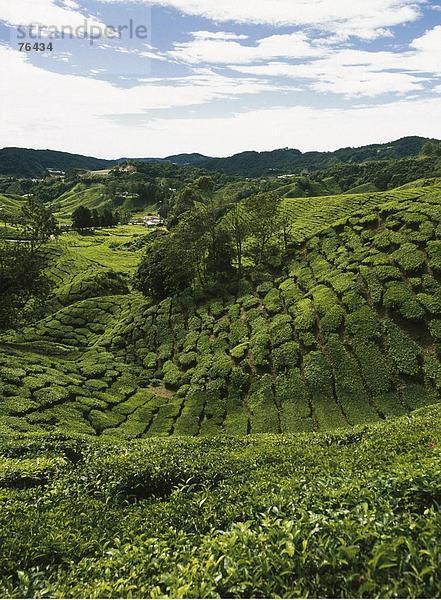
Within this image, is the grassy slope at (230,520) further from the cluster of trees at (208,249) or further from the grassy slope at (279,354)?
the cluster of trees at (208,249)

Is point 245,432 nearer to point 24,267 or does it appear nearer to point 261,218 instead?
Result: point 24,267

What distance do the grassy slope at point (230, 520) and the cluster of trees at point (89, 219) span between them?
424 ft

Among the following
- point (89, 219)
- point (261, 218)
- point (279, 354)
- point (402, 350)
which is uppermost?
point (261, 218)

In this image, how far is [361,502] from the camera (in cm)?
858

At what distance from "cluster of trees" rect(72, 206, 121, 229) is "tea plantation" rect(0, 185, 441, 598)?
76252 millimetres

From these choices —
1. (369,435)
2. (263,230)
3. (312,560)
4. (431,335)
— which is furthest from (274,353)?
(312,560)

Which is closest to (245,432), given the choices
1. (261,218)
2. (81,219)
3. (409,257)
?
(409,257)

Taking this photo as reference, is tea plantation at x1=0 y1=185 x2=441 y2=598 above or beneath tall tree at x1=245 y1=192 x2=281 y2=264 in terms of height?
beneath

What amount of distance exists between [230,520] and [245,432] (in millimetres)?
18367

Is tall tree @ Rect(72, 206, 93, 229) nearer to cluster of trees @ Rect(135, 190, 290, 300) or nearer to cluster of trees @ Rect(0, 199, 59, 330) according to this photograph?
→ cluster of trees @ Rect(135, 190, 290, 300)

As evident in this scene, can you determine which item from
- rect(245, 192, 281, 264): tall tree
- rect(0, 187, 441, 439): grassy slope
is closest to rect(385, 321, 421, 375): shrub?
rect(0, 187, 441, 439): grassy slope

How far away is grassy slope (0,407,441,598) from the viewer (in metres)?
6.31

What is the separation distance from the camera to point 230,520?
376 inches

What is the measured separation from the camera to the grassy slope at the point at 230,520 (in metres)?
6.31
